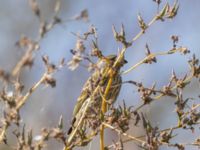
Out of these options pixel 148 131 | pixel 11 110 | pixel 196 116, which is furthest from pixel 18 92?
pixel 196 116

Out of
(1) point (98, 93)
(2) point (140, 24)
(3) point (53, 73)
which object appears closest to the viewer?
(3) point (53, 73)

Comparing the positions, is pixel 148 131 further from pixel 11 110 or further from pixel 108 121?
pixel 11 110

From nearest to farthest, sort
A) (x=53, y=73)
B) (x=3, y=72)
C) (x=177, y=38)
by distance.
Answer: (x=3, y=72), (x=53, y=73), (x=177, y=38)

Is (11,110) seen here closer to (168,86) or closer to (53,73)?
(53,73)

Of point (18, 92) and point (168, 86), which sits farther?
point (168, 86)

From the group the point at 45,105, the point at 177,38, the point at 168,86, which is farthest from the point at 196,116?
the point at 45,105

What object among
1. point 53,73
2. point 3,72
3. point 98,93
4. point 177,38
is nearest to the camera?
point 3,72

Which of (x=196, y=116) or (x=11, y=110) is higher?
(x=196, y=116)

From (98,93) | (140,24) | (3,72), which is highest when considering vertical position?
(140,24)

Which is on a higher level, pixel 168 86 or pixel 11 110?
pixel 168 86
